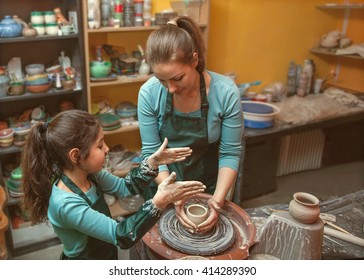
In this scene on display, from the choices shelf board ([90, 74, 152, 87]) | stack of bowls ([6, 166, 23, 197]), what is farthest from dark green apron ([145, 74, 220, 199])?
stack of bowls ([6, 166, 23, 197])

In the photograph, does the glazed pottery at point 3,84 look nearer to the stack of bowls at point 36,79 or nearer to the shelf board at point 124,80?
the stack of bowls at point 36,79

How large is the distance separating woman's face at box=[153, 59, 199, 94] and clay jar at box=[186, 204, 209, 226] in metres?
0.39

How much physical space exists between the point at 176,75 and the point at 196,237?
518 mm

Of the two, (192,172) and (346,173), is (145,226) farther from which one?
(346,173)

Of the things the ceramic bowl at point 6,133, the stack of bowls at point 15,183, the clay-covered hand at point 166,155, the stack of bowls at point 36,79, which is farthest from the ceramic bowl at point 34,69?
the clay-covered hand at point 166,155

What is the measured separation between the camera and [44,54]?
2.19 metres

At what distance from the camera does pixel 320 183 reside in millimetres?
3020

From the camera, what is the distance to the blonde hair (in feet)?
3.73

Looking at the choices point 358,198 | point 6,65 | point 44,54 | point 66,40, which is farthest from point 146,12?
point 358,198

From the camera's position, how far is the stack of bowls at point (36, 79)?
1986 millimetres

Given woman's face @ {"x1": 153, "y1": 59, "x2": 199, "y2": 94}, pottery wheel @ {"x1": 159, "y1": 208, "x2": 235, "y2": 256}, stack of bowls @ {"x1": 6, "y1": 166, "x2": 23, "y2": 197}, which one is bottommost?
stack of bowls @ {"x1": 6, "y1": 166, "x2": 23, "y2": 197}

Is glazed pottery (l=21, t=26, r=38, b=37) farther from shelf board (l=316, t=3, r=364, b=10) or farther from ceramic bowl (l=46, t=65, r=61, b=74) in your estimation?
shelf board (l=316, t=3, r=364, b=10)

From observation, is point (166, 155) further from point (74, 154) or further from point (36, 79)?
point (36, 79)

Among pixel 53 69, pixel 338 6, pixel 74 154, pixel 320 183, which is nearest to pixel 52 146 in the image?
pixel 74 154
